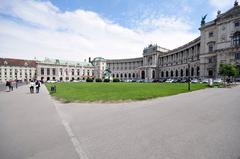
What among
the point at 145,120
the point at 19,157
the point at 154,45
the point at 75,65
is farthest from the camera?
the point at 75,65

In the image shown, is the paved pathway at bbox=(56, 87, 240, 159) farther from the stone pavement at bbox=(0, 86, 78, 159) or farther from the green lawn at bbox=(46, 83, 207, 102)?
the green lawn at bbox=(46, 83, 207, 102)

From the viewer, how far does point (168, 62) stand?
108688 millimetres

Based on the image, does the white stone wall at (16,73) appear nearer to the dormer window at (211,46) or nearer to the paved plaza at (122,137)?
the dormer window at (211,46)

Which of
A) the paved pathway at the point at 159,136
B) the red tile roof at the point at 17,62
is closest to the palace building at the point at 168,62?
the red tile roof at the point at 17,62

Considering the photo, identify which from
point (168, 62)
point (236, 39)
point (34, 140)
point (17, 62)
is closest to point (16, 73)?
point (17, 62)

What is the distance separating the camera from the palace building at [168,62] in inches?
2201

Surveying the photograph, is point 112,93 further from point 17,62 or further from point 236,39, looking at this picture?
point 17,62

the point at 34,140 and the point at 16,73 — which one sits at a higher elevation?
the point at 16,73

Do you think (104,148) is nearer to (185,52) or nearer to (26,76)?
(185,52)

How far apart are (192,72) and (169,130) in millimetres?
80212

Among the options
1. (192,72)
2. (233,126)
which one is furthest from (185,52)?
(233,126)

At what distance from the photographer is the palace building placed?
55906 mm

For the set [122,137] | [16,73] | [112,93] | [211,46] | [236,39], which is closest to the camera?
[122,137]

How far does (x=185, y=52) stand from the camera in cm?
9056
